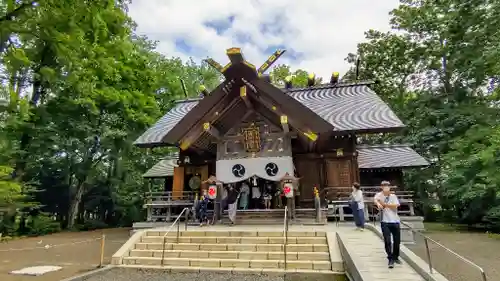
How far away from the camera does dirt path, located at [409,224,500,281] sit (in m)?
6.56

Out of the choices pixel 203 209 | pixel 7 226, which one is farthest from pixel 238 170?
pixel 7 226

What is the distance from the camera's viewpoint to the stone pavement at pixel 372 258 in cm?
520

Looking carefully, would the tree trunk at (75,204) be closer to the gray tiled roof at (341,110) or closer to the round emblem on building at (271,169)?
the gray tiled roof at (341,110)

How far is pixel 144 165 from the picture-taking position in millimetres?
22547

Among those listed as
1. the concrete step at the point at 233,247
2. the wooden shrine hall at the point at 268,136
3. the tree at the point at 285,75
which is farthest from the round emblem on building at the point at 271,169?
the tree at the point at 285,75

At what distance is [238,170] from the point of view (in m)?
11.2

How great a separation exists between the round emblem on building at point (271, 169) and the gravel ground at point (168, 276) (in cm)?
477

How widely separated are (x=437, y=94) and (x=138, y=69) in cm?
2016

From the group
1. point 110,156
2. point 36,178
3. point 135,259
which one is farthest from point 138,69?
point 135,259

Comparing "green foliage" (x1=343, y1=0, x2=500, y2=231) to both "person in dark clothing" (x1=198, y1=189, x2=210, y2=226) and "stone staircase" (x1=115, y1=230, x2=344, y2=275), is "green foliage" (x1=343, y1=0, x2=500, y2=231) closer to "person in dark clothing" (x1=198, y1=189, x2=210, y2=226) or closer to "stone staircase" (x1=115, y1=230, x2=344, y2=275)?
"stone staircase" (x1=115, y1=230, x2=344, y2=275)

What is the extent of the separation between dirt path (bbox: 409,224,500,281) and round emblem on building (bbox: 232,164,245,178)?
222 inches

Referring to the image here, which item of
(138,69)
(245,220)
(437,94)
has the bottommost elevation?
(245,220)

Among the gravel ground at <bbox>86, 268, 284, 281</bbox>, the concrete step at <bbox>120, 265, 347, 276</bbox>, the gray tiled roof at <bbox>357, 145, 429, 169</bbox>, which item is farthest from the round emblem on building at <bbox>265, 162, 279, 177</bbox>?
the gray tiled roof at <bbox>357, 145, 429, 169</bbox>

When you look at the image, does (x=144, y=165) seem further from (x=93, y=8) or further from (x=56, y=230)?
(x=93, y=8)
